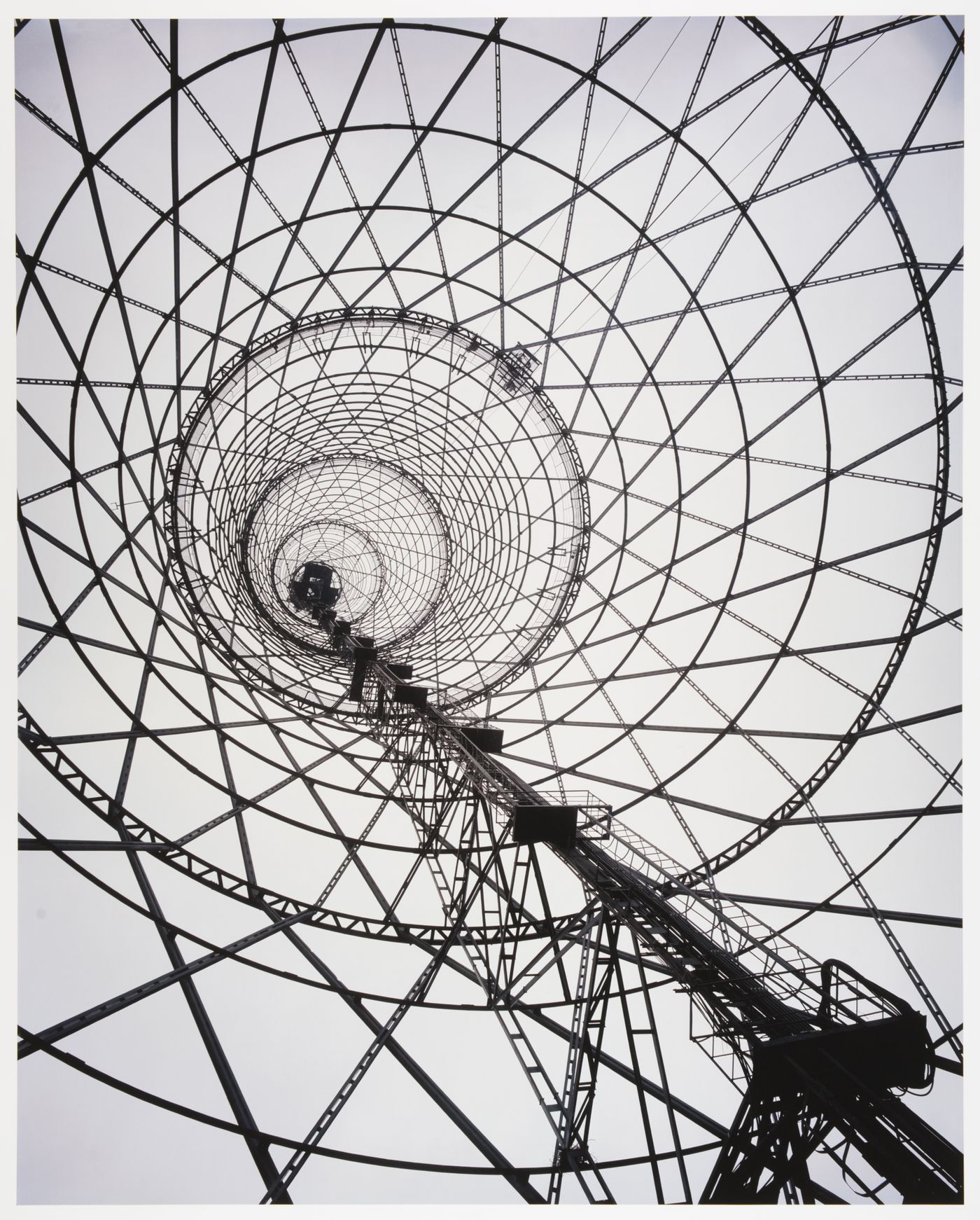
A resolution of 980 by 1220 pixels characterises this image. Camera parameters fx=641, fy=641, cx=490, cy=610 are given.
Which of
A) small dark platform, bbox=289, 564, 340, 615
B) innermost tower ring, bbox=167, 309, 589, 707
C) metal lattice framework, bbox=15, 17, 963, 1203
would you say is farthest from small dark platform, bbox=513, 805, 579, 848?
small dark platform, bbox=289, 564, 340, 615

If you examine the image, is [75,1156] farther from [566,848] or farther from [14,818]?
[566,848]

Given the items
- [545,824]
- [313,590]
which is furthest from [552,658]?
[313,590]

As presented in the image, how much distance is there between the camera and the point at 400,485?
3166 cm

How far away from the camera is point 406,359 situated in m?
20.9

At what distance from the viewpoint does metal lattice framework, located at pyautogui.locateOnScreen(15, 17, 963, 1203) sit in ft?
32.8

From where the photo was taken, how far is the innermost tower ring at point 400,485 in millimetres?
19047

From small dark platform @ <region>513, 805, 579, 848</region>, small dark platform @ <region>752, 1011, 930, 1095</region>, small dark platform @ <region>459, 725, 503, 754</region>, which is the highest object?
small dark platform @ <region>459, 725, 503, 754</region>

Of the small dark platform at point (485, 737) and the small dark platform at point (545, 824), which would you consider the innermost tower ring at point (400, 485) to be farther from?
the small dark platform at point (545, 824)

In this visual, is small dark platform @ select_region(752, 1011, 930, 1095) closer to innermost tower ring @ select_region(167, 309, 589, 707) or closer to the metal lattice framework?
the metal lattice framework

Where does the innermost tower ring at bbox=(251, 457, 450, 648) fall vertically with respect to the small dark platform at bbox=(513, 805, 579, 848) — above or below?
above

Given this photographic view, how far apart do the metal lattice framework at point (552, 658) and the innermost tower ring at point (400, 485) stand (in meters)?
0.31

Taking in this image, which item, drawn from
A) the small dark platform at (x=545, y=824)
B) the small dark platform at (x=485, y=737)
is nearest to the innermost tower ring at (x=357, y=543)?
the small dark platform at (x=485, y=737)

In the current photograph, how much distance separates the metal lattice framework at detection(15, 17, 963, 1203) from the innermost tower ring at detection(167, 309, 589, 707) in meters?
0.31

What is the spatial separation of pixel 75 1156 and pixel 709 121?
19.6 m
